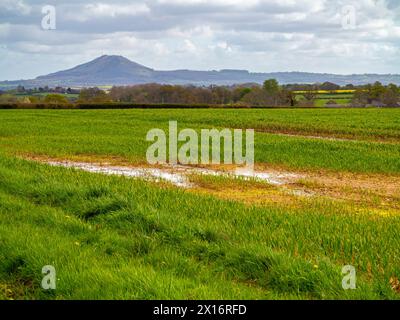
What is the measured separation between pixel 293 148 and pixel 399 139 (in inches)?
416

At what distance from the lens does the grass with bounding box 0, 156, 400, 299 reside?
222 inches

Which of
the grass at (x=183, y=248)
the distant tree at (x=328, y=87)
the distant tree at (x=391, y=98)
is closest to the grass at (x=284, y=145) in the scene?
the grass at (x=183, y=248)

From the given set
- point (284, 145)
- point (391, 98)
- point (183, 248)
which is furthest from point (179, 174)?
point (391, 98)

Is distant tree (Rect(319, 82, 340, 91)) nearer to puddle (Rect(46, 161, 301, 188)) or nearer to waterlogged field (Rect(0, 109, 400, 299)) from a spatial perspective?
puddle (Rect(46, 161, 301, 188))

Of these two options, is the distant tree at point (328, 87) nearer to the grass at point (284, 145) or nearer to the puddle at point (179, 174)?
the grass at point (284, 145)

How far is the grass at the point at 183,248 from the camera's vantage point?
564cm

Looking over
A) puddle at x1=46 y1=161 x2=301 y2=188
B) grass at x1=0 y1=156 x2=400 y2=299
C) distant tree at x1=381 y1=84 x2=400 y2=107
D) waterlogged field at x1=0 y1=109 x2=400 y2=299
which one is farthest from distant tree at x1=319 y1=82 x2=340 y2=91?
grass at x1=0 y1=156 x2=400 y2=299

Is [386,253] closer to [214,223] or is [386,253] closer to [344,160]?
[214,223]

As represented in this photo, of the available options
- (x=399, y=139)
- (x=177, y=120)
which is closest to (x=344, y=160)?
(x=399, y=139)

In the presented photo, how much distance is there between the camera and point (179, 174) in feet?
56.1

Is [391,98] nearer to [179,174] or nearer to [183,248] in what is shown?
[179,174]

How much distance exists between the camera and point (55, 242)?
711 cm

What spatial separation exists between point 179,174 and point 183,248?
9759 mm

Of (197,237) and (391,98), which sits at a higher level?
(391,98)
